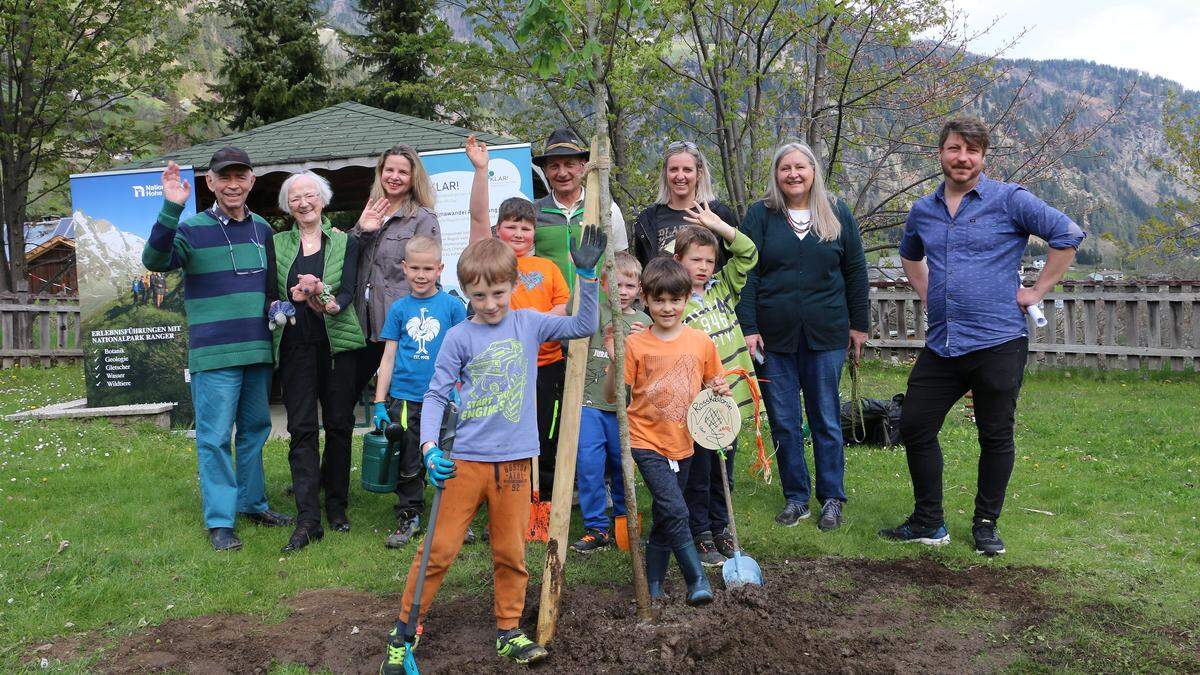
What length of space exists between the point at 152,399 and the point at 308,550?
585cm

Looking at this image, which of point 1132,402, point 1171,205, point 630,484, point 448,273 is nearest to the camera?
point 630,484

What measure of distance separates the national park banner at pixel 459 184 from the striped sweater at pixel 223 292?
4032 mm

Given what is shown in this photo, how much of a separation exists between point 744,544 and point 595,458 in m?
0.94

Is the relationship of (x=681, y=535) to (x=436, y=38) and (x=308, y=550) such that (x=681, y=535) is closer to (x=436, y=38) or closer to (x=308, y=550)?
(x=308, y=550)

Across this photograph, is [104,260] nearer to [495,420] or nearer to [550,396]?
[550,396]

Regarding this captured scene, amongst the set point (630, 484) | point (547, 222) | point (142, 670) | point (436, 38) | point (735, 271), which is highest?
point (436, 38)

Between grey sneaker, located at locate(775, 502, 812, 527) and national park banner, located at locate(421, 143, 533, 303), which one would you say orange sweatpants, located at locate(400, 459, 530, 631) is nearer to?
grey sneaker, located at locate(775, 502, 812, 527)

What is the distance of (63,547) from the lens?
4.62 meters

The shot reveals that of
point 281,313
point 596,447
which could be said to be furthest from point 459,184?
point 596,447

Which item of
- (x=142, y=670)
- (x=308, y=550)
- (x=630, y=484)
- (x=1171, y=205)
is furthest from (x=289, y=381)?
(x=1171, y=205)

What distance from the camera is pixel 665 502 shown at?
142 inches

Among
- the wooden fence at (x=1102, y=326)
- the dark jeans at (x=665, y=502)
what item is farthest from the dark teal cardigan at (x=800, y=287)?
the wooden fence at (x=1102, y=326)

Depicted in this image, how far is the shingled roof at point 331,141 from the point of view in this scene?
360 inches

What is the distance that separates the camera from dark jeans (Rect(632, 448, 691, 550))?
3625 millimetres
